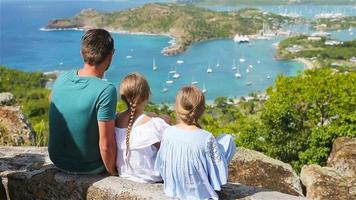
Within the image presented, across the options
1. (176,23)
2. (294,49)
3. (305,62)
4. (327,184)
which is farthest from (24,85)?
(176,23)

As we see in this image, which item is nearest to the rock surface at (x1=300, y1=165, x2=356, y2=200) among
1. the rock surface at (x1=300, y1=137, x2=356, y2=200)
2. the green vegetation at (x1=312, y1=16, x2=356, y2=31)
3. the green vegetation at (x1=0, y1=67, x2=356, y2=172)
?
the rock surface at (x1=300, y1=137, x2=356, y2=200)

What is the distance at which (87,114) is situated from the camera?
3.25 meters

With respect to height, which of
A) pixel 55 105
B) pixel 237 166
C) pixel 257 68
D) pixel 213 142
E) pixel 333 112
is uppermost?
pixel 55 105

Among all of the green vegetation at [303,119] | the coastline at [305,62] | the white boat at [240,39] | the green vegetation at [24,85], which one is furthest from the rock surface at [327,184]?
the white boat at [240,39]

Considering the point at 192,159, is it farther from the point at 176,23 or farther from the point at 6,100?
the point at 176,23

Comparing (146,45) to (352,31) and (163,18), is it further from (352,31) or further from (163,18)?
(352,31)

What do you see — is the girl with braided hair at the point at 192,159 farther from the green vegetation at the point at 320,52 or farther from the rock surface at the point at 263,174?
the green vegetation at the point at 320,52

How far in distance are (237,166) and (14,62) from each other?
4121 inches

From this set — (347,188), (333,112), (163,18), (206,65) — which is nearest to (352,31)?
(163,18)

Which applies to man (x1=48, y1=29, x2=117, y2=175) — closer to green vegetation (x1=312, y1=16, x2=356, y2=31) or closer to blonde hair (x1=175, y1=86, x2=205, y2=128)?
blonde hair (x1=175, y1=86, x2=205, y2=128)

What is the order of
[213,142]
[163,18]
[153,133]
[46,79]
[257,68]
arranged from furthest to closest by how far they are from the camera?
[163,18], [257,68], [46,79], [153,133], [213,142]

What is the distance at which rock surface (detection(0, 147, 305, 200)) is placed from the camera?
3.18 metres

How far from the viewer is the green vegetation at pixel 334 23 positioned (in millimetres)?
146625

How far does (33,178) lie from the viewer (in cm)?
362
